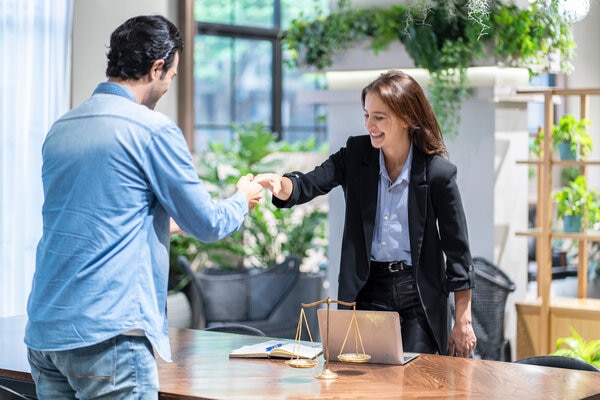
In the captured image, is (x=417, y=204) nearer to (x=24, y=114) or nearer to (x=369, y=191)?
(x=369, y=191)

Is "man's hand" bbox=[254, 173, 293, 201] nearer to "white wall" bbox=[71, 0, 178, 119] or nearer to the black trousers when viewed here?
the black trousers

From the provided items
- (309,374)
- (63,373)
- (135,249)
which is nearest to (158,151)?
(135,249)

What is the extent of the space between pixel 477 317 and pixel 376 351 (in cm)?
246

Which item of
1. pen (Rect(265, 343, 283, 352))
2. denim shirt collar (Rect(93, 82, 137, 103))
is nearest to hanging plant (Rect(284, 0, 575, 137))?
pen (Rect(265, 343, 283, 352))

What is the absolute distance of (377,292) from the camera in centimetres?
319

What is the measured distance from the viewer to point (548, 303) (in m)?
Result: 5.18

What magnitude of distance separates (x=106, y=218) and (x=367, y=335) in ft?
2.97

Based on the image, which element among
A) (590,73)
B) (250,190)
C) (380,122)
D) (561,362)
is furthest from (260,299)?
(590,73)

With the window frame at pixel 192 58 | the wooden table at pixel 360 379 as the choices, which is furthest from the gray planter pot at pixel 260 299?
the wooden table at pixel 360 379

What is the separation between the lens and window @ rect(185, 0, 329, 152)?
9.12m

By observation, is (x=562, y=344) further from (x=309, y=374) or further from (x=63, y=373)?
(x=63, y=373)

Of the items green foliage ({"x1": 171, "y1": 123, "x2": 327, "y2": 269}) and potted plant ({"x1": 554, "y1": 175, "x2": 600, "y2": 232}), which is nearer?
potted plant ({"x1": 554, "y1": 175, "x2": 600, "y2": 232})

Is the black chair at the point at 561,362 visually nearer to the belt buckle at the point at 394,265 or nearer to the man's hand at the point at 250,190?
the belt buckle at the point at 394,265

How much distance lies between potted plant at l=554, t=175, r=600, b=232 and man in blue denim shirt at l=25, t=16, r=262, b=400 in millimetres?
3405
